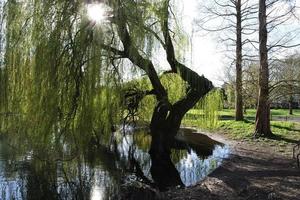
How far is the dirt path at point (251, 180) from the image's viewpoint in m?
9.20

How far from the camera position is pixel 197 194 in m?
9.58

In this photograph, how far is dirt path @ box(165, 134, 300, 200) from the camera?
920cm

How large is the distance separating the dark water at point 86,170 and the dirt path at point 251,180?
0.77 m

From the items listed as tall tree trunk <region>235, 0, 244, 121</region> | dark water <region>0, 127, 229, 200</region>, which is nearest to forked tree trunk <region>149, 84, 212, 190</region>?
dark water <region>0, 127, 229, 200</region>

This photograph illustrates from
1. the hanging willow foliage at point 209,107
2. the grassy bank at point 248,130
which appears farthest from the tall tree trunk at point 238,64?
the hanging willow foliage at point 209,107

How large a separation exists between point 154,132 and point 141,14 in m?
6.95

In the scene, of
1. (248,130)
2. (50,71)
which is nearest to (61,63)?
(50,71)

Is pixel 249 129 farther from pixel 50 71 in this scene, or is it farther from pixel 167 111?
pixel 50 71

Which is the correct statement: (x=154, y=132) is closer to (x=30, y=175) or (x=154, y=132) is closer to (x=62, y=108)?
(x=30, y=175)

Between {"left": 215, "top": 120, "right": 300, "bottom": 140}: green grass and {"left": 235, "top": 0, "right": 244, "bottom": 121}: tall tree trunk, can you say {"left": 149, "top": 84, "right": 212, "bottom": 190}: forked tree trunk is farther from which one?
{"left": 235, "top": 0, "right": 244, "bottom": 121}: tall tree trunk

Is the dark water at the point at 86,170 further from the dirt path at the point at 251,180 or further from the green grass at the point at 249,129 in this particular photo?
the green grass at the point at 249,129

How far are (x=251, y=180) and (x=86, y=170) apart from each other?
495 cm

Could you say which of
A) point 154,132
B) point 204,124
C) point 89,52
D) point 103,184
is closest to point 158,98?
point 154,132

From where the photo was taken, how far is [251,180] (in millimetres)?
10766
